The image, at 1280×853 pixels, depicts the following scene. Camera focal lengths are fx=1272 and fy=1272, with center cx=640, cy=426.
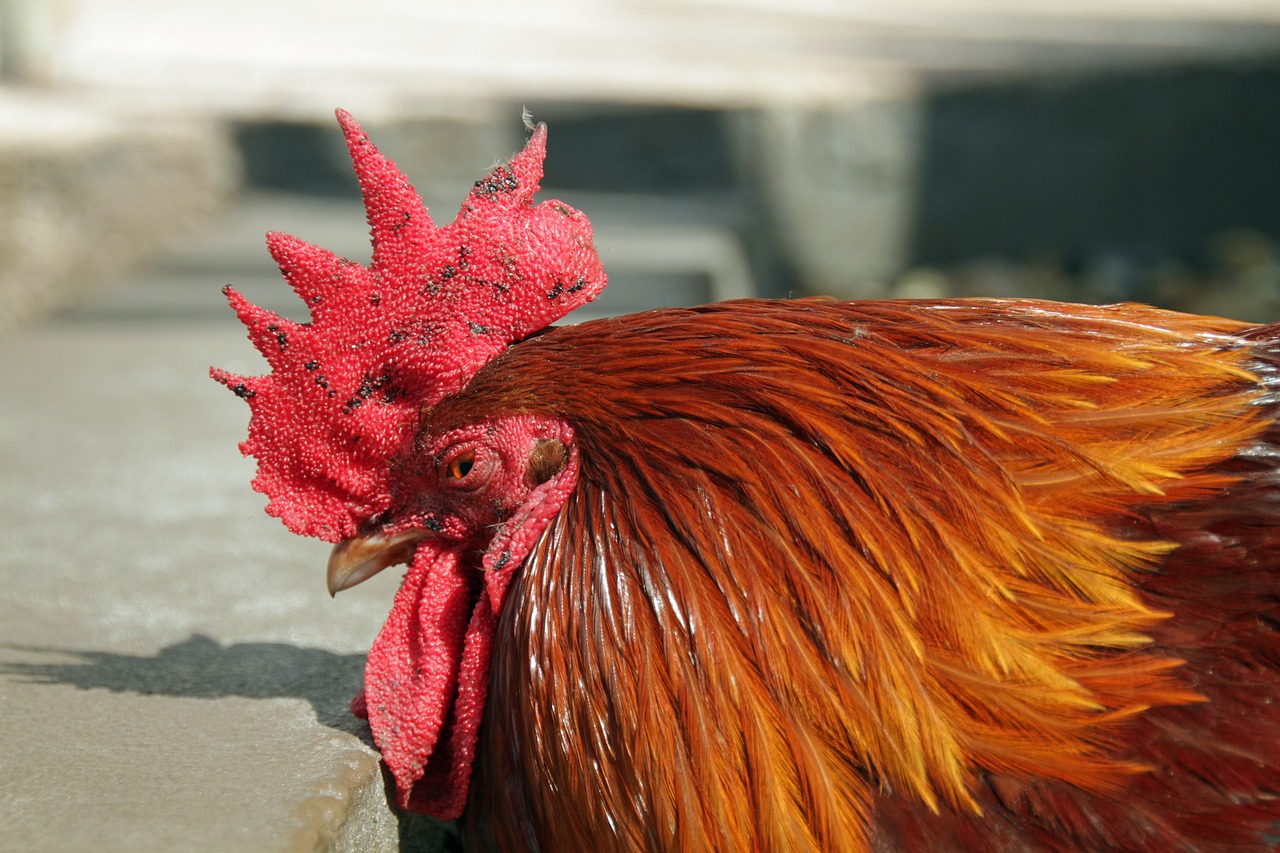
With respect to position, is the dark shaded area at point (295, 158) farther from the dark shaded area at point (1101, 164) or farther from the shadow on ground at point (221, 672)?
the shadow on ground at point (221, 672)

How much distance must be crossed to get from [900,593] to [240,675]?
54.1 inches

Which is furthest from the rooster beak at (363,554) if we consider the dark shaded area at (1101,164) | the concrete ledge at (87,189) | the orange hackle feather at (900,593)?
the dark shaded area at (1101,164)

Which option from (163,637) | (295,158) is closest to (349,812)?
(163,637)

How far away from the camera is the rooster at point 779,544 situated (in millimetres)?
1550

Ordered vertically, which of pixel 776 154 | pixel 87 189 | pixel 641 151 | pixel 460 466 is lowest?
pixel 460 466

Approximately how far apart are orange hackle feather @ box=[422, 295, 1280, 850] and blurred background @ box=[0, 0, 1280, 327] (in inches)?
182

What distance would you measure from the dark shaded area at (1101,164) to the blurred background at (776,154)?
0.04 feet

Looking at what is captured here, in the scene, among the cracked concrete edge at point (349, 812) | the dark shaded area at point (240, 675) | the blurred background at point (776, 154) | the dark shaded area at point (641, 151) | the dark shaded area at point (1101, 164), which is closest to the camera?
the cracked concrete edge at point (349, 812)

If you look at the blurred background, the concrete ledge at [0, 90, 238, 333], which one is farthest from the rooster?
the blurred background

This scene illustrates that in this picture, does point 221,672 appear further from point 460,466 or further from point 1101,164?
point 1101,164

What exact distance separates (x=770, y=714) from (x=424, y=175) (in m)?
6.18

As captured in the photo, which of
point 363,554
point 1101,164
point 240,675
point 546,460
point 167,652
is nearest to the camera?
point 546,460

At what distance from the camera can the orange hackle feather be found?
154cm

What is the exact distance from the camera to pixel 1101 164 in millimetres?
7738
